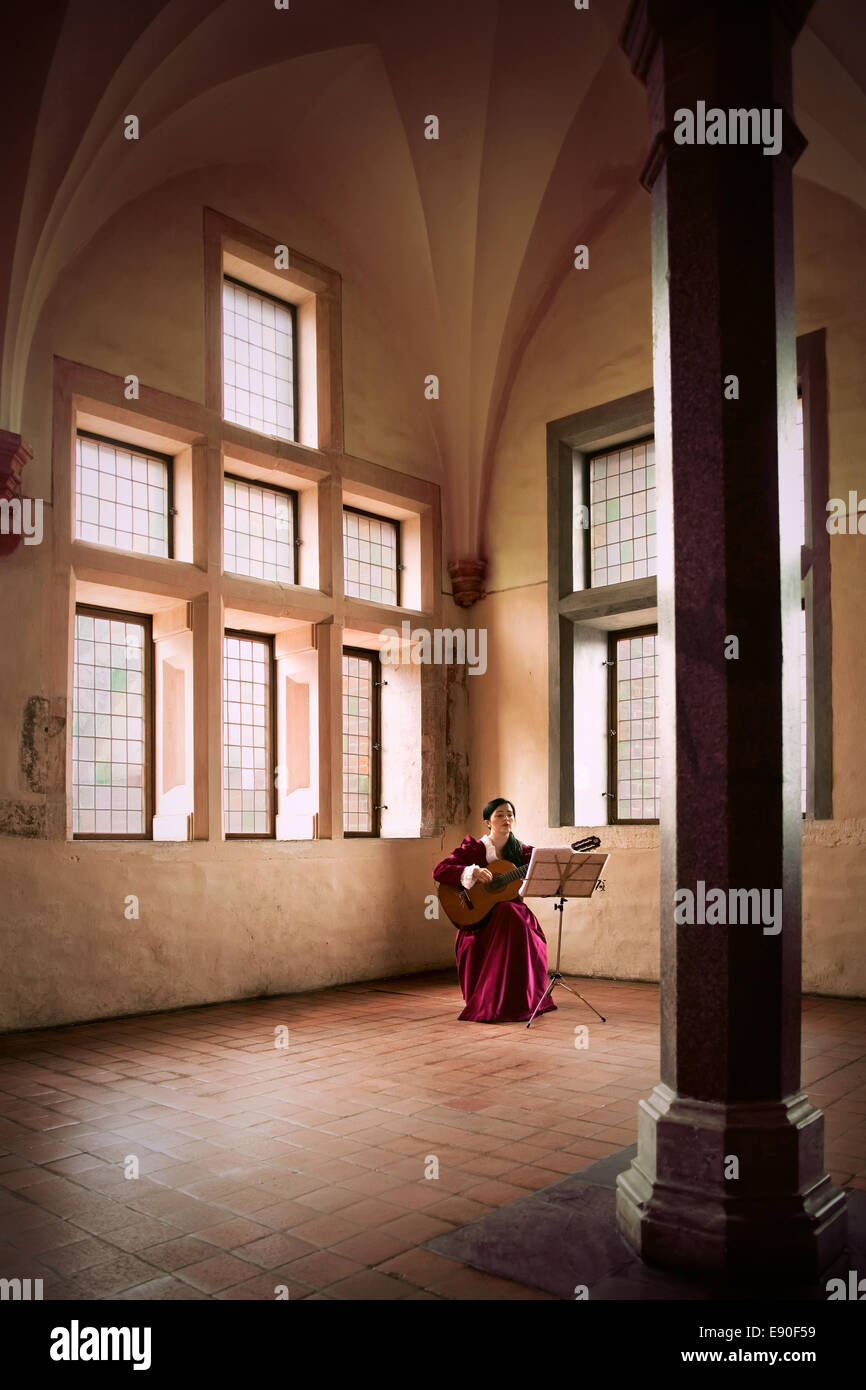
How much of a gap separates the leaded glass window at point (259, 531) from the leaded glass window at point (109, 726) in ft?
3.66

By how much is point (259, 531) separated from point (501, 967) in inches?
173

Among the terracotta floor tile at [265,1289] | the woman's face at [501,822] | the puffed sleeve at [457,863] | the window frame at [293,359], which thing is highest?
the window frame at [293,359]

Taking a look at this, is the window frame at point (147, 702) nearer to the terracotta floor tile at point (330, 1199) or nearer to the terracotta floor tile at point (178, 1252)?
the terracotta floor tile at point (330, 1199)

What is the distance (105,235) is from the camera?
7.69m

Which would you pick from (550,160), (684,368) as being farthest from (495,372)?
(684,368)

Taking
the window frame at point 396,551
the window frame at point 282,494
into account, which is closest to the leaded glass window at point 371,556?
the window frame at point 396,551

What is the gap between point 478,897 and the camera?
7238 millimetres

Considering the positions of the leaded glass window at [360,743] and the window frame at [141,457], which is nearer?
the window frame at [141,457]

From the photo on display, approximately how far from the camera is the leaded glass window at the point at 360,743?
31.7 feet

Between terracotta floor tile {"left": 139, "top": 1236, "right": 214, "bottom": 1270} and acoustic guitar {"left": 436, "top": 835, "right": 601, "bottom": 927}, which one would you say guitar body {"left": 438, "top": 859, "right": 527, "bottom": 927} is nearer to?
acoustic guitar {"left": 436, "top": 835, "right": 601, "bottom": 927}

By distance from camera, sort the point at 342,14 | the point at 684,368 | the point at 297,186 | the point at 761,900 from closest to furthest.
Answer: the point at 761,900
the point at 684,368
the point at 342,14
the point at 297,186
